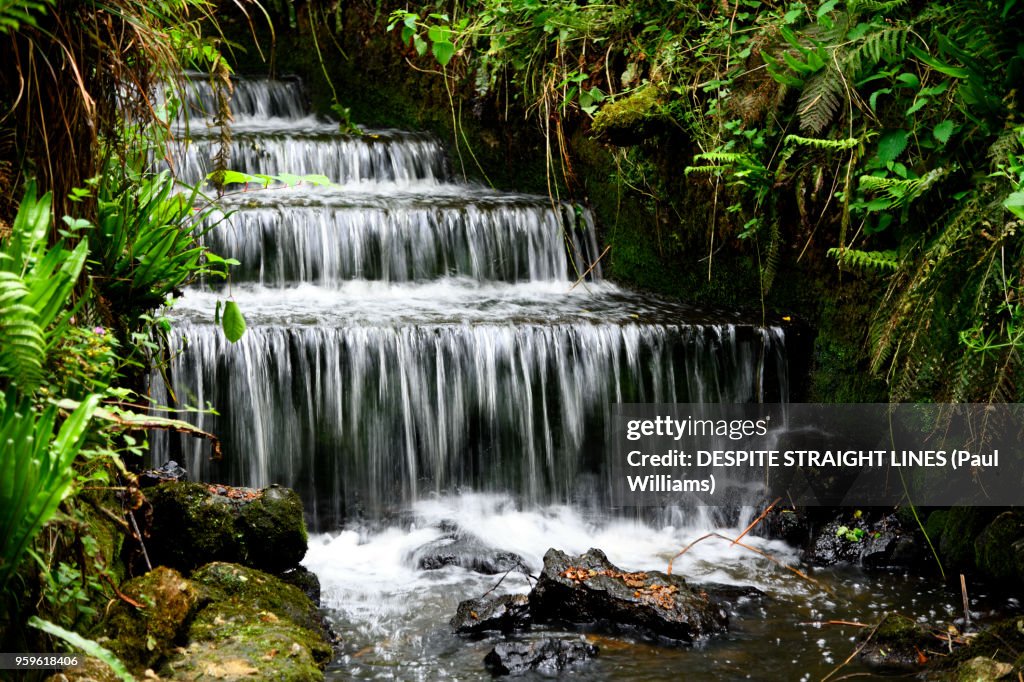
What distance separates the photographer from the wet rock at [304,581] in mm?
4504

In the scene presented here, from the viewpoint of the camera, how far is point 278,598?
398 cm

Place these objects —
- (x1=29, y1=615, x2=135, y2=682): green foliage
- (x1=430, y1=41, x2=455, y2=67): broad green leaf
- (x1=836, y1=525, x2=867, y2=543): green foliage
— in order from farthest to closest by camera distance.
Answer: (x1=430, y1=41, x2=455, y2=67): broad green leaf, (x1=836, y1=525, x2=867, y2=543): green foliage, (x1=29, y1=615, x2=135, y2=682): green foliage

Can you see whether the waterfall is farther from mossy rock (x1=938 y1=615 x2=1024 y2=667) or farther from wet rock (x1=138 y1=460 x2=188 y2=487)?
mossy rock (x1=938 y1=615 x2=1024 y2=667)

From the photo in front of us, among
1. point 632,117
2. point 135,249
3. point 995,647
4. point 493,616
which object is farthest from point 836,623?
point 632,117

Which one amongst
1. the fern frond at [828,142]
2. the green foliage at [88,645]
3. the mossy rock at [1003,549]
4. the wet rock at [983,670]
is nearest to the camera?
the green foliage at [88,645]

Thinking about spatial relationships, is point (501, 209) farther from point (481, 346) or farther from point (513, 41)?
point (481, 346)

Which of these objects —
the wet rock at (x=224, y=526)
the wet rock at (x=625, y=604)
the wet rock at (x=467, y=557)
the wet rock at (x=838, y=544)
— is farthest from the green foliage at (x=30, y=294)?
the wet rock at (x=838, y=544)

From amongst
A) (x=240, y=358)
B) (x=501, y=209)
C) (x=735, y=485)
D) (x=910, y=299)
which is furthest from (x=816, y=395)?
(x=240, y=358)

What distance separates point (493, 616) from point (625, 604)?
24.1 inches

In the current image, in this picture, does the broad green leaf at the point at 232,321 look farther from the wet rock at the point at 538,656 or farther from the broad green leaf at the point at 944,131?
the broad green leaf at the point at 944,131

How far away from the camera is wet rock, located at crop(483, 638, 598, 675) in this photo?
3.89m

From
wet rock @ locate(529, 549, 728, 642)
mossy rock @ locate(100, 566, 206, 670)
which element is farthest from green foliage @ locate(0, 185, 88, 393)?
wet rock @ locate(529, 549, 728, 642)

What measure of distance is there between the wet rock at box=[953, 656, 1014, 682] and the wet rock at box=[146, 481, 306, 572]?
9.46 ft

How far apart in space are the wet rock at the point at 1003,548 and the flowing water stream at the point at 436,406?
14.1 inches
